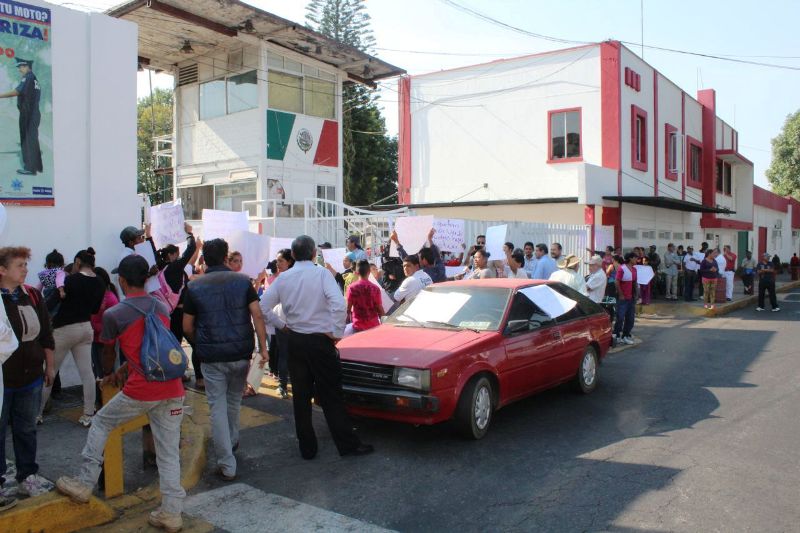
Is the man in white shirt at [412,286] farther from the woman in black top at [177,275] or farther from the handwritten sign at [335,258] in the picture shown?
the handwritten sign at [335,258]

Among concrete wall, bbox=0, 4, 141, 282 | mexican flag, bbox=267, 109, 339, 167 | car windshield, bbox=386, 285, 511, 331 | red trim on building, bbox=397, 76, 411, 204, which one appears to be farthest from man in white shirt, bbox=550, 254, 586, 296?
red trim on building, bbox=397, 76, 411, 204

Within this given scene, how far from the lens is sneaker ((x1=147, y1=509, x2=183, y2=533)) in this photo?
4320mm

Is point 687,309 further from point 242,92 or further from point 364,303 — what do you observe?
point 242,92

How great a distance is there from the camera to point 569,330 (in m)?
7.81

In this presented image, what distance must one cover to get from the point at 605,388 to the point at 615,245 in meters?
12.9

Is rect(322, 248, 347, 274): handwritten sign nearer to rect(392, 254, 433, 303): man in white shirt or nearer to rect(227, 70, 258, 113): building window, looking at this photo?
rect(392, 254, 433, 303): man in white shirt

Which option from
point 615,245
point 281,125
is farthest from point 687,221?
point 281,125

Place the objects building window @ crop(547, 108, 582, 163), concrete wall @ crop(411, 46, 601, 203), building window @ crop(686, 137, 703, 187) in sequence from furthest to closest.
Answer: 1. building window @ crop(686, 137, 703, 187)
2. building window @ crop(547, 108, 582, 163)
3. concrete wall @ crop(411, 46, 601, 203)

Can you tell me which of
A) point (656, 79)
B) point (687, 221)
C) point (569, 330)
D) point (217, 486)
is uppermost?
point (656, 79)

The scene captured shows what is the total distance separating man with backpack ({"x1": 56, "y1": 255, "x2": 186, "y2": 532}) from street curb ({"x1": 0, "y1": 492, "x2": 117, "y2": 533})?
9 centimetres

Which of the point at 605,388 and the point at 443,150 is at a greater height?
the point at 443,150

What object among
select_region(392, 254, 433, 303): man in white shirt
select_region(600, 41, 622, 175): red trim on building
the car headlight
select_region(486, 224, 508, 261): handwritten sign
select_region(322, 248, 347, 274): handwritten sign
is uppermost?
select_region(600, 41, 622, 175): red trim on building

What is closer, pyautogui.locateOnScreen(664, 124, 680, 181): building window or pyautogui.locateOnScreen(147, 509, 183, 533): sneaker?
pyautogui.locateOnScreen(147, 509, 183, 533): sneaker

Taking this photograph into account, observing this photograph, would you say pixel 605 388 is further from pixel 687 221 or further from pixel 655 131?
pixel 687 221
